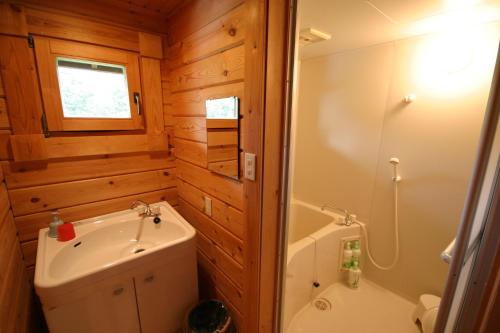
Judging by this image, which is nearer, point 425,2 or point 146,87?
point 425,2

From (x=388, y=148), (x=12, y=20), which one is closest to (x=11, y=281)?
(x=12, y=20)

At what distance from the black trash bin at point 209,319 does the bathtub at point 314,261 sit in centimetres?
41

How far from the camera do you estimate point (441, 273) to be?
5.58 feet

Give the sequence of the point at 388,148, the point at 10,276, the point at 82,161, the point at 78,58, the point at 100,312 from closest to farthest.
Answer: the point at 10,276 < the point at 100,312 < the point at 78,58 < the point at 82,161 < the point at 388,148

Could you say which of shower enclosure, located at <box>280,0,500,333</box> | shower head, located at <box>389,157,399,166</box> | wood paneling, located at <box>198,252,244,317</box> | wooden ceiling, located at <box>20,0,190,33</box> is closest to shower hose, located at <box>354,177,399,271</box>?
shower enclosure, located at <box>280,0,500,333</box>

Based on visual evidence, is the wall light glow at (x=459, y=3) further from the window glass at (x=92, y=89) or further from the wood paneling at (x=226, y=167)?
the window glass at (x=92, y=89)

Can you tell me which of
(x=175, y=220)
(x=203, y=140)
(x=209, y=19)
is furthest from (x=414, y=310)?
(x=209, y=19)

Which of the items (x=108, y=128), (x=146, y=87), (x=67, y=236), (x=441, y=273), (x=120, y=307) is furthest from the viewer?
(x=441, y=273)

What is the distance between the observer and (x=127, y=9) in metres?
1.42

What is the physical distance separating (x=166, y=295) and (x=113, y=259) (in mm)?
385

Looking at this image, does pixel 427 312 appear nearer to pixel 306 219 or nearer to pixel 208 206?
pixel 306 219

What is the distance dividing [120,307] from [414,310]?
2.12 meters

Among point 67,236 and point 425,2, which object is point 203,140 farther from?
point 425,2

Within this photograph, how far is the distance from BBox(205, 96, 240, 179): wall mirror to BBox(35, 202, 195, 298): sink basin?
0.48m
